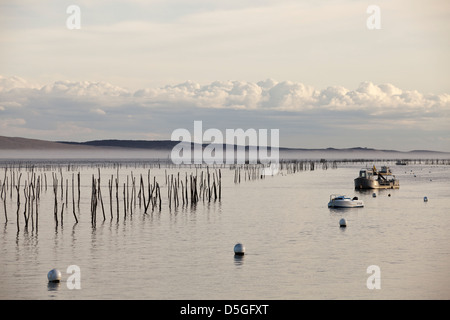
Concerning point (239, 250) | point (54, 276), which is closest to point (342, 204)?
point (239, 250)

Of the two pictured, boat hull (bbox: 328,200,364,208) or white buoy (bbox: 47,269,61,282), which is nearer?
white buoy (bbox: 47,269,61,282)

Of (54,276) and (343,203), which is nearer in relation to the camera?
(54,276)

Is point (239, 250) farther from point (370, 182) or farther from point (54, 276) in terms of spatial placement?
point (370, 182)

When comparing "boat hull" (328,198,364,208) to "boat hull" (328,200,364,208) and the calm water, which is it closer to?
"boat hull" (328,200,364,208)

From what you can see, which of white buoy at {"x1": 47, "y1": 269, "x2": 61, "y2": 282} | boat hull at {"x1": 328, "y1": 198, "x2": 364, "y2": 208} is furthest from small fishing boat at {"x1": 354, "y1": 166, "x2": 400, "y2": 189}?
white buoy at {"x1": 47, "y1": 269, "x2": 61, "y2": 282}

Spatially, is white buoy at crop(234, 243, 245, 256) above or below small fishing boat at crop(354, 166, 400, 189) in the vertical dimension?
below

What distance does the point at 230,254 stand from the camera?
3459 centimetres

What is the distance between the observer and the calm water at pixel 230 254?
26.0 metres

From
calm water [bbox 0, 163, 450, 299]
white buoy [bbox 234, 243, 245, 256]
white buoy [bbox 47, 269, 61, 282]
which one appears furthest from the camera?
white buoy [bbox 234, 243, 245, 256]

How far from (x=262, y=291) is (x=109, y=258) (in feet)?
34.9

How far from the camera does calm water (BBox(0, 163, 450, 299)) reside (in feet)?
85.5

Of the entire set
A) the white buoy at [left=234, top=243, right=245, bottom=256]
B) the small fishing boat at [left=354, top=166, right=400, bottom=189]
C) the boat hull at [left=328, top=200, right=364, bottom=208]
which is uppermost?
the small fishing boat at [left=354, top=166, right=400, bottom=189]
